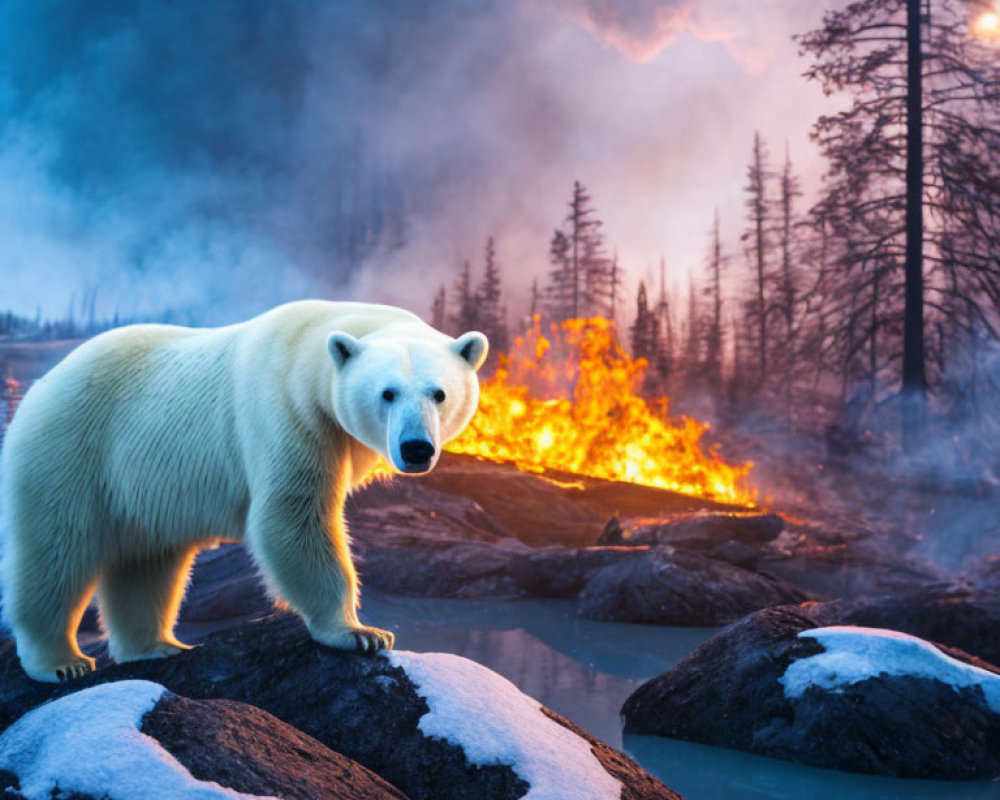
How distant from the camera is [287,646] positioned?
3217 millimetres

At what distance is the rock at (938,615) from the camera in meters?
6.05

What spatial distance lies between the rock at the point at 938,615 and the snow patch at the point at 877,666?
1469 millimetres

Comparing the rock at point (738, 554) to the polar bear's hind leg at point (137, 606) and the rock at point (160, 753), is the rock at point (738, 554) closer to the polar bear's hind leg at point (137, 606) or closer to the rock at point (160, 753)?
the polar bear's hind leg at point (137, 606)

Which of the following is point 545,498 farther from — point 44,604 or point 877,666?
point 44,604

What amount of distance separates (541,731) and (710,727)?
2109mm

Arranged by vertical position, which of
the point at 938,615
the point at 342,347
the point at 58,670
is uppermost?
the point at 342,347

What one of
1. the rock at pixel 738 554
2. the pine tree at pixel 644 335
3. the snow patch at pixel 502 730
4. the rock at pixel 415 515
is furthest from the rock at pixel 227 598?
the pine tree at pixel 644 335

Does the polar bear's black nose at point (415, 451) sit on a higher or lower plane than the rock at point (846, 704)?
higher

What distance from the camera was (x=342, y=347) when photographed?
2.92 metres

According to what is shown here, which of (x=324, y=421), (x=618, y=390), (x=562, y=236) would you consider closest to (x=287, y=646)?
(x=324, y=421)

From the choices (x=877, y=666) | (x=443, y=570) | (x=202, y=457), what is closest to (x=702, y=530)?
(x=443, y=570)

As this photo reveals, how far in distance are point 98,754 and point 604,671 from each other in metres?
4.99

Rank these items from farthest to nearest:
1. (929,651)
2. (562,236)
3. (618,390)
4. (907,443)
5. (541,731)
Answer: (562,236) → (618,390) → (907,443) → (929,651) → (541,731)

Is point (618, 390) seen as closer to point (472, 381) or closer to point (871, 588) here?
point (871, 588)
